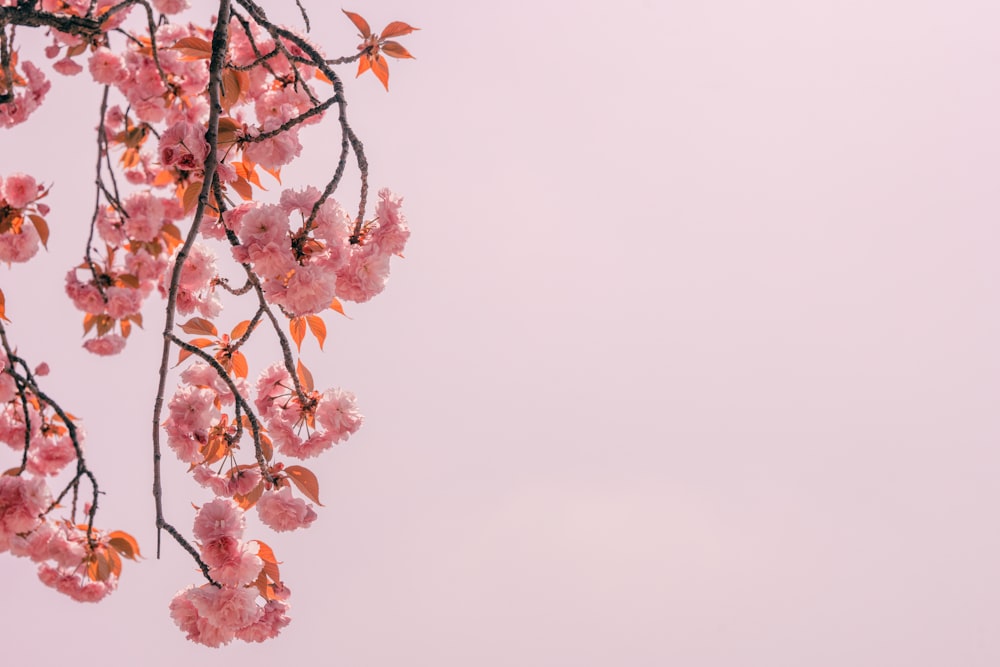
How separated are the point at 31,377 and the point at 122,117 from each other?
137cm

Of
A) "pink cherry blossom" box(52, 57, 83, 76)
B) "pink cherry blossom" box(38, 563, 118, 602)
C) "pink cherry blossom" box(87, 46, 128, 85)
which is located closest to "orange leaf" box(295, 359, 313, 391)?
"pink cherry blossom" box(38, 563, 118, 602)

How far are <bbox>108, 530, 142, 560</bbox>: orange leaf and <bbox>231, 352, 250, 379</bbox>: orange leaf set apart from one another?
0.43m

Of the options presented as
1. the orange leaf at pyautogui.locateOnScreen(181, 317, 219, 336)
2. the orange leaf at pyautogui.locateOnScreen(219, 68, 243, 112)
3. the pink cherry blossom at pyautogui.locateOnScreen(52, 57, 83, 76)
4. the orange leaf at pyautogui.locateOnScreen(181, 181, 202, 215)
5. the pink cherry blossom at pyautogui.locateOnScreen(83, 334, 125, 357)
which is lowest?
the orange leaf at pyautogui.locateOnScreen(181, 317, 219, 336)

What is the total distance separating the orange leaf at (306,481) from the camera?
53.0 inches

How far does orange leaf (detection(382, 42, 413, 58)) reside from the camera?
145 centimetres

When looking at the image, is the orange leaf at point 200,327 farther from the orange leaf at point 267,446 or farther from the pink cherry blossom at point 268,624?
the pink cherry blossom at point 268,624

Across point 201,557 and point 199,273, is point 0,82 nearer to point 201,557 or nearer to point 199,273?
point 199,273

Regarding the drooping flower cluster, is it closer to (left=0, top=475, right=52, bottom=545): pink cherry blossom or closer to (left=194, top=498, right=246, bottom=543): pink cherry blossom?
(left=0, top=475, right=52, bottom=545): pink cherry blossom

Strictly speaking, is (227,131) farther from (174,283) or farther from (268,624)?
(268,624)

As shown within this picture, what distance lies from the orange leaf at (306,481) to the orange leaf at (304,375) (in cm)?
18

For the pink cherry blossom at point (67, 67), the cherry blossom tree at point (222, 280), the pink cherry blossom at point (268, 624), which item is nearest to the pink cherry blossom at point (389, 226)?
the cherry blossom tree at point (222, 280)

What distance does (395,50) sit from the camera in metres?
1.46

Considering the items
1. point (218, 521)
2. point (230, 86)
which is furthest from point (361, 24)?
point (218, 521)

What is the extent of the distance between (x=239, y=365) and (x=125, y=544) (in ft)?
1.53
